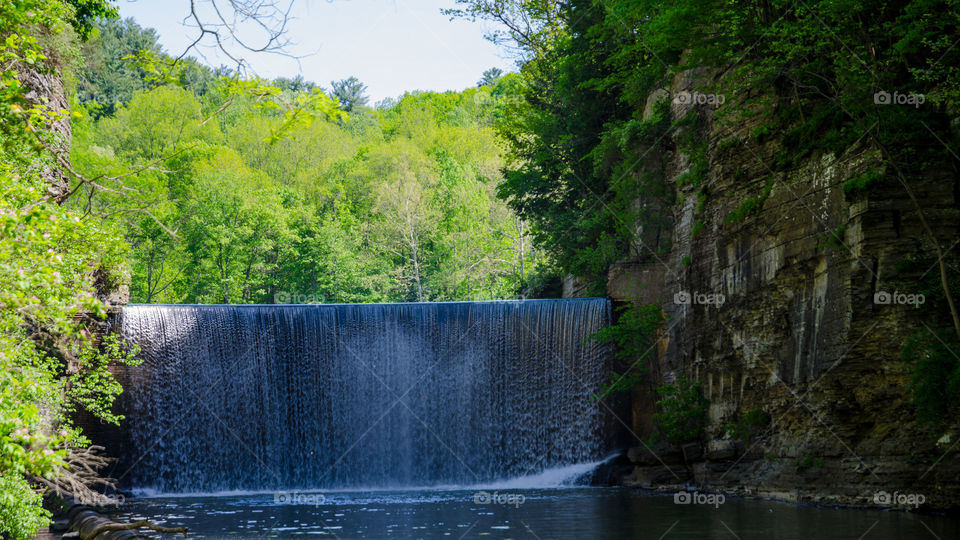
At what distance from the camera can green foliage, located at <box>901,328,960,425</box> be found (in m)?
11.7

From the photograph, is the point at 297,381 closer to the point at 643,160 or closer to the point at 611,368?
the point at 611,368

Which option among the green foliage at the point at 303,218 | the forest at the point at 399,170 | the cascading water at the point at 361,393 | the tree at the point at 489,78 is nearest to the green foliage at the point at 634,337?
the forest at the point at 399,170

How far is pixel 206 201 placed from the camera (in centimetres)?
4088

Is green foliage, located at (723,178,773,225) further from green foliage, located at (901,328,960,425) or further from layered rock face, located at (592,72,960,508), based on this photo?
green foliage, located at (901,328,960,425)

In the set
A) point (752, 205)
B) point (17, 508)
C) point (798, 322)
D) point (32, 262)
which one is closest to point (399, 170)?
point (752, 205)

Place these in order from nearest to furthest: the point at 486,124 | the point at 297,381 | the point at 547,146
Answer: the point at 297,381
the point at 547,146
the point at 486,124

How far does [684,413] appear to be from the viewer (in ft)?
59.3

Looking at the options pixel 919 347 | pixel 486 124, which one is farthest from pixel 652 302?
pixel 486 124

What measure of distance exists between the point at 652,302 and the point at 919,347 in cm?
884

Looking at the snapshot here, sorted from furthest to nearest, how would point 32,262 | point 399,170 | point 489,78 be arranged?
point 489,78
point 399,170
point 32,262

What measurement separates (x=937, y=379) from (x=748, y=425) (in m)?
4.82

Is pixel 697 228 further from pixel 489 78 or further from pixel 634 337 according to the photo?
pixel 489 78

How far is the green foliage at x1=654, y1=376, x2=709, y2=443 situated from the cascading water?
355 centimetres

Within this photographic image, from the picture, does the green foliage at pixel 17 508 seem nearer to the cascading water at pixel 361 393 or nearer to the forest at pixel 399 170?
the forest at pixel 399 170
